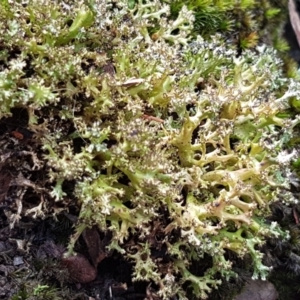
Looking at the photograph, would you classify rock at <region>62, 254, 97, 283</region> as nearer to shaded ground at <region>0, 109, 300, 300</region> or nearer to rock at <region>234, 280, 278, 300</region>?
shaded ground at <region>0, 109, 300, 300</region>

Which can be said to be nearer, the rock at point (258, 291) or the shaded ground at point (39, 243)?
the shaded ground at point (39, 243)

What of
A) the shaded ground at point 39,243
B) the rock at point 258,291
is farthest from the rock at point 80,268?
the rock at point 258,291

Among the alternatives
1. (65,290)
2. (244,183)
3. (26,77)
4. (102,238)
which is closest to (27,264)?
(65,290)

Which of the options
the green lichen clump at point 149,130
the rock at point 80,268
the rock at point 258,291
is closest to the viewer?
the green lichen clump at point 149,130

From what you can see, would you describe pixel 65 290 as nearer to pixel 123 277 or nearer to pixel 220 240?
pixel 123 277

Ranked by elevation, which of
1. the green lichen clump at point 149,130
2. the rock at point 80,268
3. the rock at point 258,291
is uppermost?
the green lichen clump at point 149,130

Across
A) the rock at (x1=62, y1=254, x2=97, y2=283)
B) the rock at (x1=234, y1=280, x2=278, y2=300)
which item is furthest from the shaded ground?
the rock at (x1=234, y1=280, x2=278, y2=300)

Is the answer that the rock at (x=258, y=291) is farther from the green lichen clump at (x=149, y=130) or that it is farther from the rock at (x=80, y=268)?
the rock at (x=80, y=268)
